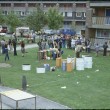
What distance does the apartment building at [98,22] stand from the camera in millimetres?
37781

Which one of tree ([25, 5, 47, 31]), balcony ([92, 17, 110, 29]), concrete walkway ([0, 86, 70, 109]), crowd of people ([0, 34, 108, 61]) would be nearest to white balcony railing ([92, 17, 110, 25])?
balcony ([92, 17, 110, 29])

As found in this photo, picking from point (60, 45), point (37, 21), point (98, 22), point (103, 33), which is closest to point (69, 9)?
point (37, 21)

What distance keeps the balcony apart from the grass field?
935 centimetres

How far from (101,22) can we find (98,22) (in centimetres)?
39

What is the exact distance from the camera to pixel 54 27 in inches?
2185

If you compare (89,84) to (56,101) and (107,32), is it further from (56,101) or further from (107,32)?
(107,32)

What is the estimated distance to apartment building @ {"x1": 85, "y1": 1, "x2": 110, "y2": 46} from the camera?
37781 mm

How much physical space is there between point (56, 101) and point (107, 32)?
2385 cm

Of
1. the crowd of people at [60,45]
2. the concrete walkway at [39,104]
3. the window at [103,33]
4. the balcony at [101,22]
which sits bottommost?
the concrete walkway at [39,104]

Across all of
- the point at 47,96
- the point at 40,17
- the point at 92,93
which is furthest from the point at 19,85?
the point at 40,17

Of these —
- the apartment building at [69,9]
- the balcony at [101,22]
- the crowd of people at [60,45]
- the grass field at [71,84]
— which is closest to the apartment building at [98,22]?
the balcony at [101,22]

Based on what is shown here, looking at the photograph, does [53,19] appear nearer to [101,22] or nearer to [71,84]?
[101,22]

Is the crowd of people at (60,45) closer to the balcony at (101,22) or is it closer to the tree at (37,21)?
the balcony at (101,22)

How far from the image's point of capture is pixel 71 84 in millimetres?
20938
